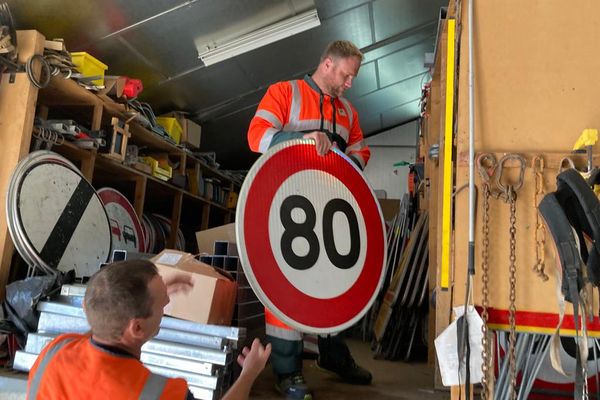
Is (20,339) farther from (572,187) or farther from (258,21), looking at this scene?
(258,21)

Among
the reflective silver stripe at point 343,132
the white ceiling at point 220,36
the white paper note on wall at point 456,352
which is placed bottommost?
the white paper note on wall at point 456,352

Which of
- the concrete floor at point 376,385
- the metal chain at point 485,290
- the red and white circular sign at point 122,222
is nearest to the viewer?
the metal chain at point 485,290

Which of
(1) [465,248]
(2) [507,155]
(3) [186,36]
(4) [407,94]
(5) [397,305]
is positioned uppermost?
(4) [407,94]

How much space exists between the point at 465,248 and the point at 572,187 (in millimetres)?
307

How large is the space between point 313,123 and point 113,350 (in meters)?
1.42

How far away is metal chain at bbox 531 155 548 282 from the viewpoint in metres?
1.24

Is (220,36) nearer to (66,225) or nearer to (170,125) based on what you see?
(170,125)

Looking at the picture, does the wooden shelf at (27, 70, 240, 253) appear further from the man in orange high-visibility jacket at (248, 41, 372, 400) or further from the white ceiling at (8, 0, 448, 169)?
the man in orange high-visibility jacket at (248, 41, 372, 400)

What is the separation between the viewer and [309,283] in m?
1.61

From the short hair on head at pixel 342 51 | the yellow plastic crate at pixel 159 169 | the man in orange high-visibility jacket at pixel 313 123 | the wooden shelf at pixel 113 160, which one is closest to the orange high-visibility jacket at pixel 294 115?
the man in orange high-visibility jacket at pixel 313 123

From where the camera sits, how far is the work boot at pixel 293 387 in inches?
69.6

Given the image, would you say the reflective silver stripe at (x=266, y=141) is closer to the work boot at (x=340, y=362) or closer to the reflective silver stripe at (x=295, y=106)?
the reflective silver stripe at (x=295, y=106)

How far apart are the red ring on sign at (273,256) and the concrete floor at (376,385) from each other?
1.43 ft

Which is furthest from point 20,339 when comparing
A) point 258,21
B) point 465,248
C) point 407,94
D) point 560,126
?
point 407,94
